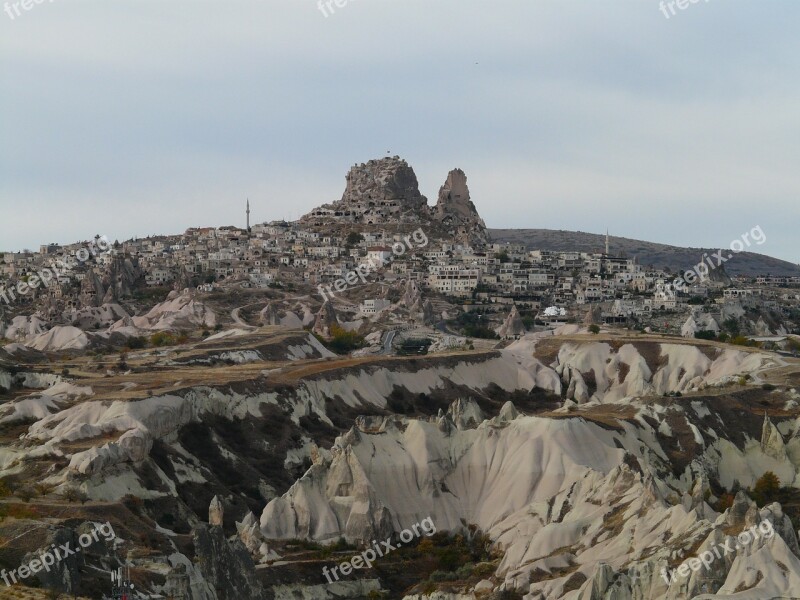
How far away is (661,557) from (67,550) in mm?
23456

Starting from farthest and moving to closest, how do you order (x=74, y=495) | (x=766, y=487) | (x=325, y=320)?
(x=325, y=320), (x=766, y=487), (x=74, y=495)

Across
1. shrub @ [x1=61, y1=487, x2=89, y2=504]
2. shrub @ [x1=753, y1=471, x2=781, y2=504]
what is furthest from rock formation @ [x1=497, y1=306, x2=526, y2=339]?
shrub @ [x1=61, y1=487, x2=89, y2=504]

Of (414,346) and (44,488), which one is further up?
(414,346)

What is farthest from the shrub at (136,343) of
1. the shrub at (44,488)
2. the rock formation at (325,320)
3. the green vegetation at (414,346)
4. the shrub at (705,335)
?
the shrub at (44,488)

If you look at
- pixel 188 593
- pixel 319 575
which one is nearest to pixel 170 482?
pixel 319 575

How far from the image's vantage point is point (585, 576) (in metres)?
66.9

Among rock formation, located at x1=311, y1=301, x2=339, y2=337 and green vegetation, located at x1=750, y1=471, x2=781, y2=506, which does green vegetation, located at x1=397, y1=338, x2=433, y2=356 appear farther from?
green vegetation, located at x1=750, y1=471, x2=781, y2=506

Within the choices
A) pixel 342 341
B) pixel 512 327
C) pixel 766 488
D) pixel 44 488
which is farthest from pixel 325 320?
pixel 44 488

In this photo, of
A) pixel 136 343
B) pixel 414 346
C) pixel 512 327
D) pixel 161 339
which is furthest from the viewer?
pixel 512 327

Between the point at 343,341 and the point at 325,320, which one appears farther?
the point at 325,320

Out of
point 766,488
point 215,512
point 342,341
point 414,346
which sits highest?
point 342,341

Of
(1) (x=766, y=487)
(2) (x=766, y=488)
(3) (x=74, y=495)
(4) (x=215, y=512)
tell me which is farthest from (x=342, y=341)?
(3) (x=74, y=495)

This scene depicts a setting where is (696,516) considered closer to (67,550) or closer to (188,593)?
(188,593)

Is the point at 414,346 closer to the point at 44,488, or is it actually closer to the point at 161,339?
the point at 161,339
